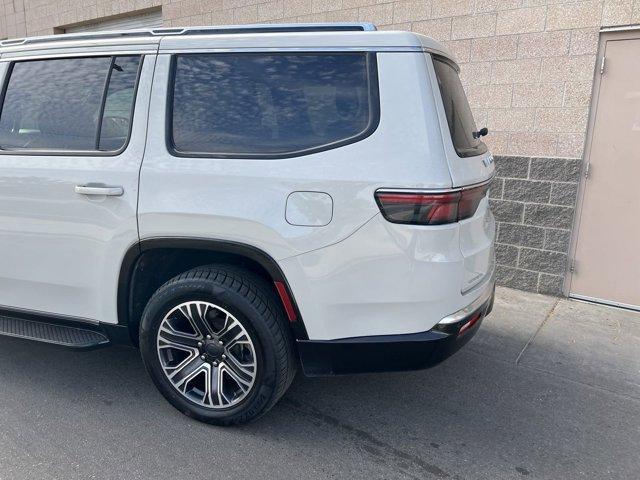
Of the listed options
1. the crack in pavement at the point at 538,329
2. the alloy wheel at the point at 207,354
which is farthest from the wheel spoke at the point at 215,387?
the crack in pavement at the point at 538,329

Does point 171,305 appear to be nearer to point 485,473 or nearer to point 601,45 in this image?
point 485,473

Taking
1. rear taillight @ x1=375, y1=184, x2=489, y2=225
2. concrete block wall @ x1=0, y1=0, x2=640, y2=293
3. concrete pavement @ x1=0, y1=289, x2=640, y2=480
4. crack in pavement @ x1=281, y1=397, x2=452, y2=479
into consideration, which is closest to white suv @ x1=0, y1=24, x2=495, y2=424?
rear taillight @ x1=375, y1=184, x2=489, y2=225

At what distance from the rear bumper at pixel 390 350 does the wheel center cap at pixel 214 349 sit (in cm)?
46

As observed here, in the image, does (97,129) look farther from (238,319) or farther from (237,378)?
(237,378)

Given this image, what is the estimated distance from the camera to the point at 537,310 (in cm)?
450

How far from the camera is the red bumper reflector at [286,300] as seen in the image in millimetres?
2420

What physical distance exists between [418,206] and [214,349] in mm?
1344

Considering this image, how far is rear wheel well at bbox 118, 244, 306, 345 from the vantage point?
2.57 m

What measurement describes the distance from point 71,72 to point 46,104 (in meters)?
0.27

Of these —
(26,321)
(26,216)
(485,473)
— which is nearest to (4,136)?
(26,216)

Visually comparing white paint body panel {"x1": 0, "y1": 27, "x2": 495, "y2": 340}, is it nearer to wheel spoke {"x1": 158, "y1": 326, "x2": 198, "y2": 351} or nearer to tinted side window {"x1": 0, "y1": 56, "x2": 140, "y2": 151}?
tinted side window {"x1": 0, "y1": 56, "x2": 140, "y2": 151}

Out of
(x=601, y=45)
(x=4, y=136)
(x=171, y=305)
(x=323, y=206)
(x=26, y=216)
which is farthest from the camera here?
(x=601, y=45)

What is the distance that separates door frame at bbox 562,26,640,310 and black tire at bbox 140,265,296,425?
3.32 meters

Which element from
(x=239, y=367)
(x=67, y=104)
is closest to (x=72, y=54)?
(x=67, y=104)
